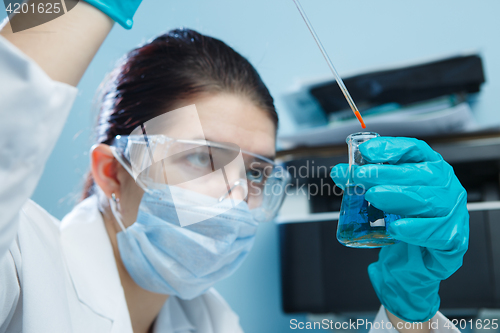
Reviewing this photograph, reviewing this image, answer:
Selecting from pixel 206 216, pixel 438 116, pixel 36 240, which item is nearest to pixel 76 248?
pixel 36 240

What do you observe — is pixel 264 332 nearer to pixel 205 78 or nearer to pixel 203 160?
pixel 203 160

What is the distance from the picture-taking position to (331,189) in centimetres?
122

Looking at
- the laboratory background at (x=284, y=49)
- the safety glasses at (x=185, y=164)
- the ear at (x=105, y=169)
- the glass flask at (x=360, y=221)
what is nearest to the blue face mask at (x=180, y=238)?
the safety glasses at (x=185, y=164)

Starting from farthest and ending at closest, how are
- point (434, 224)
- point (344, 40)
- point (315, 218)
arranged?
point (344, 40) < point (315, 218) < point (434, 224)

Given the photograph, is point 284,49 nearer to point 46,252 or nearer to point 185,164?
point 185,164

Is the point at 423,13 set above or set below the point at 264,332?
above

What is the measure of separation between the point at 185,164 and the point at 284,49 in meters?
0.71

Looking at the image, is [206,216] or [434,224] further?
[206,216]

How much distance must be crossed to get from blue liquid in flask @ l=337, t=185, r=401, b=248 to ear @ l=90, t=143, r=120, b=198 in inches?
23.0

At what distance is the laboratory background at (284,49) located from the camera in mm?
1270

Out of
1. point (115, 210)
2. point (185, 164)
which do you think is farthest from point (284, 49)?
point (115, 210)

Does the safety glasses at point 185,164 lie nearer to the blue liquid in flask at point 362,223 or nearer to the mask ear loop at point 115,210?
the mask ear loop at point 115,210

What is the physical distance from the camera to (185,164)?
0.91 meters

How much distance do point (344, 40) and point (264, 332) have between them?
116 cm
